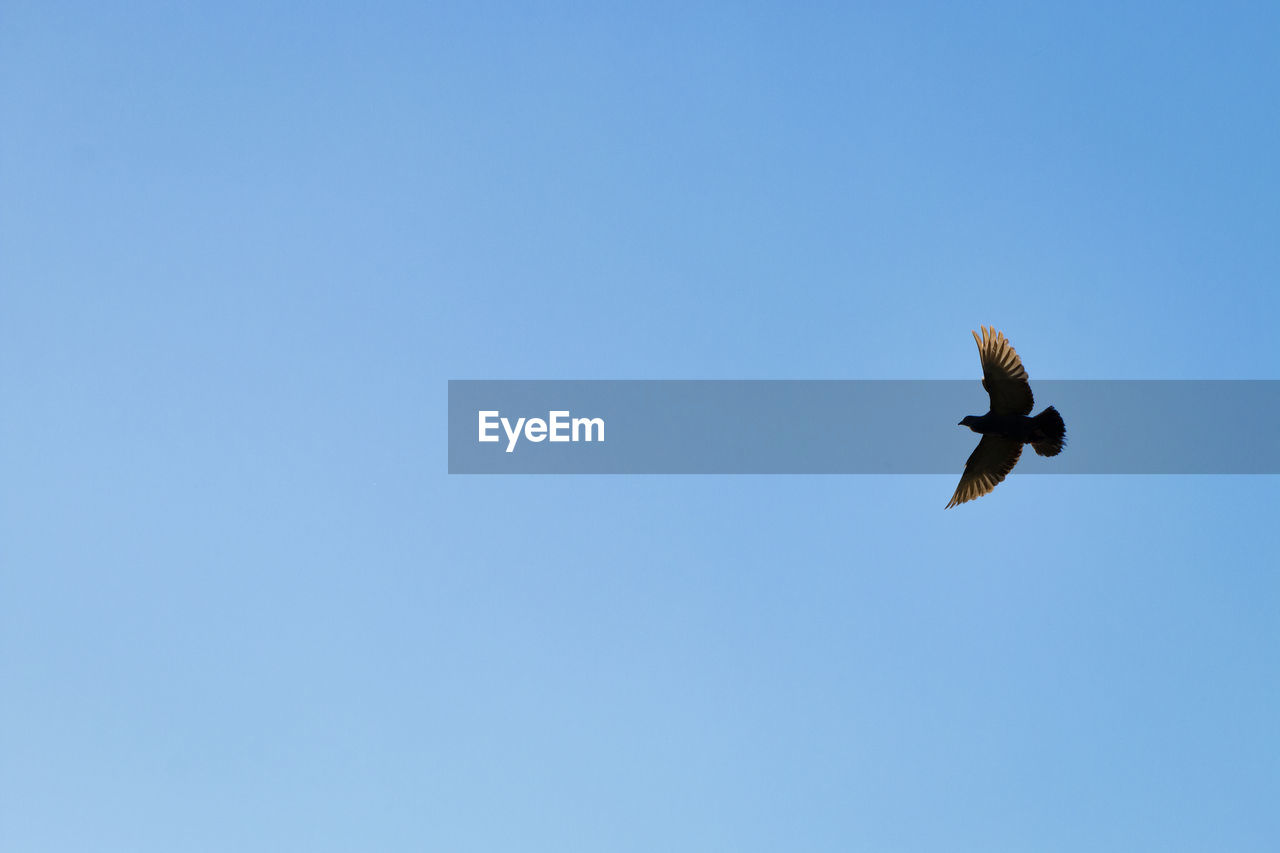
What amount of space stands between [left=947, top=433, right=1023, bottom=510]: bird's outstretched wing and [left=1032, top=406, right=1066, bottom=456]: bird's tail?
0.60 meters

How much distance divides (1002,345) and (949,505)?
11.9 feet

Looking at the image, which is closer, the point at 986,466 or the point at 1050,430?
the point at 1050,430

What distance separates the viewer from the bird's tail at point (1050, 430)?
987 inches

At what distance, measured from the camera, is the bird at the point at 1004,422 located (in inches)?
983

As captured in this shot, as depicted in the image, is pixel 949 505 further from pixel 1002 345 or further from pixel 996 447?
pixel 1002 345

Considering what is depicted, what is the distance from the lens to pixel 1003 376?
2497cm

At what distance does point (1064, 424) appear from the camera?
25109 mm

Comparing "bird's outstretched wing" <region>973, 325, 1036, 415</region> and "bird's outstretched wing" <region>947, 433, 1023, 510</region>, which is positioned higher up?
"bird's outstretched wing" <region>973, 325, 1036, 415</region>

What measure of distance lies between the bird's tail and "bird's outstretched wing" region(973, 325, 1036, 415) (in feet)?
1.14

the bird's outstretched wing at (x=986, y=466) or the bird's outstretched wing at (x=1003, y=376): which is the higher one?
the bird's outstretched wing at (x=1003, y=376)

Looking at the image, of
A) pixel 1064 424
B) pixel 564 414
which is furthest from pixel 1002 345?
pixel 564 414

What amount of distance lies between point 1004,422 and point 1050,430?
95 cm

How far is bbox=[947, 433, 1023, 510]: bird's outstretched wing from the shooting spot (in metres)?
25.8

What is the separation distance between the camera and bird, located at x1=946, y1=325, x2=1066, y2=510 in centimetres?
2497
